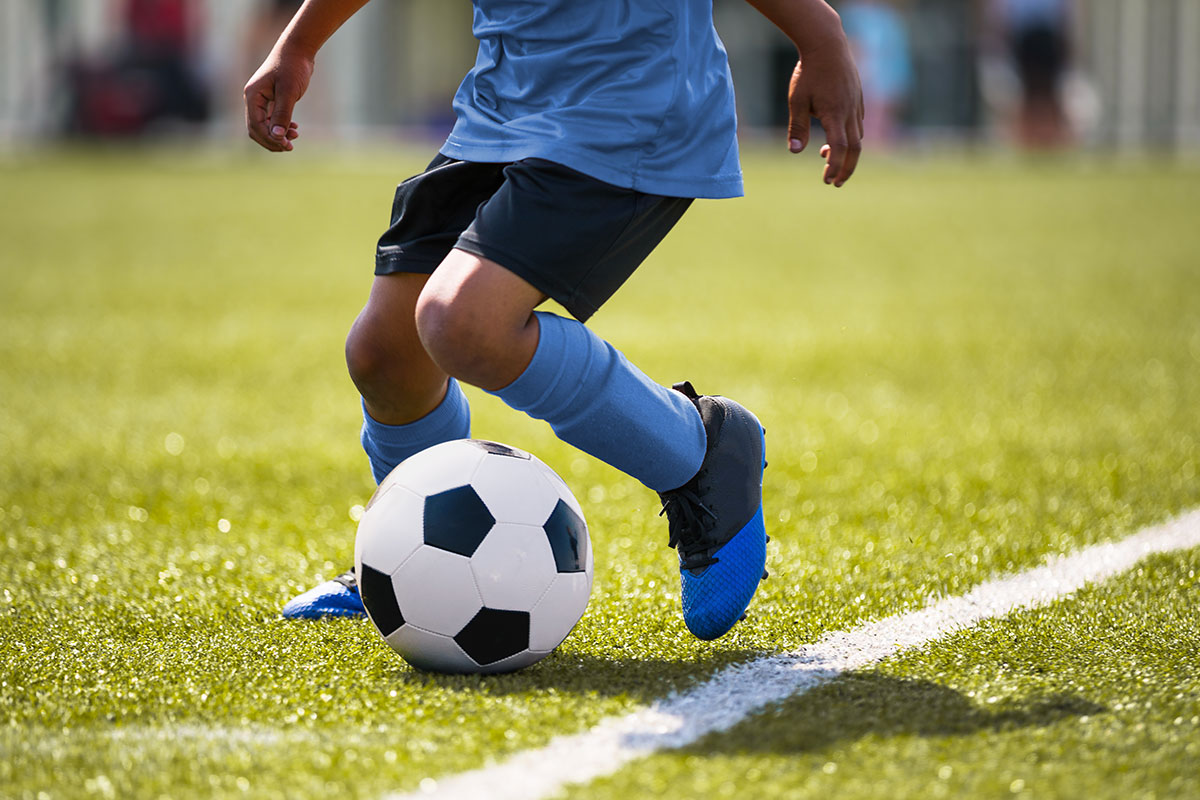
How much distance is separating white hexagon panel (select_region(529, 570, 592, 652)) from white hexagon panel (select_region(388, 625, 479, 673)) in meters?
0.11

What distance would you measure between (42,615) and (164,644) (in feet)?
1.16

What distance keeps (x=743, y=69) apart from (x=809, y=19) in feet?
82.3

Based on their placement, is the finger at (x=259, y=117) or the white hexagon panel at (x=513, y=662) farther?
the finger at (x=259, y=117)

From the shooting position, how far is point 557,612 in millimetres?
2184

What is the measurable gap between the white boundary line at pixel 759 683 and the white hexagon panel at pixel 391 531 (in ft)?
1.53

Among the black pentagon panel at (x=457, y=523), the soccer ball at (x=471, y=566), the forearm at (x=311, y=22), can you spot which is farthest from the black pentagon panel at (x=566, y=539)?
the forearm at (x=311, y=22)

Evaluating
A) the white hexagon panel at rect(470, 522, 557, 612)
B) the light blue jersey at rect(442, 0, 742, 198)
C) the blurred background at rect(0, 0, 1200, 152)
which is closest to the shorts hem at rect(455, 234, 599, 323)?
the light blue jersey at rect(442, 0, 742, 198)

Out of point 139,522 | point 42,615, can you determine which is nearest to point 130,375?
point 139,522

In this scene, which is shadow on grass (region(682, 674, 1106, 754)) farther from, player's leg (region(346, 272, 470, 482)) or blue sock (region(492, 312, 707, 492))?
player's leg (region(346, 272, 470, 482))

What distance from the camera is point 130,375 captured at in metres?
5.49

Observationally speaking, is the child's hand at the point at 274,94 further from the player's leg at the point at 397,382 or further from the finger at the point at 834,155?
the finger at the point at 834,155

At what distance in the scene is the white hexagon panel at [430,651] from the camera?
2158 mm

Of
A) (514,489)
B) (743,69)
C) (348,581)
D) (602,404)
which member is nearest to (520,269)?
(602,404)

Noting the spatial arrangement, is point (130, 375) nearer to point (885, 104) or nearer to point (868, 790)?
point (868, 790)
